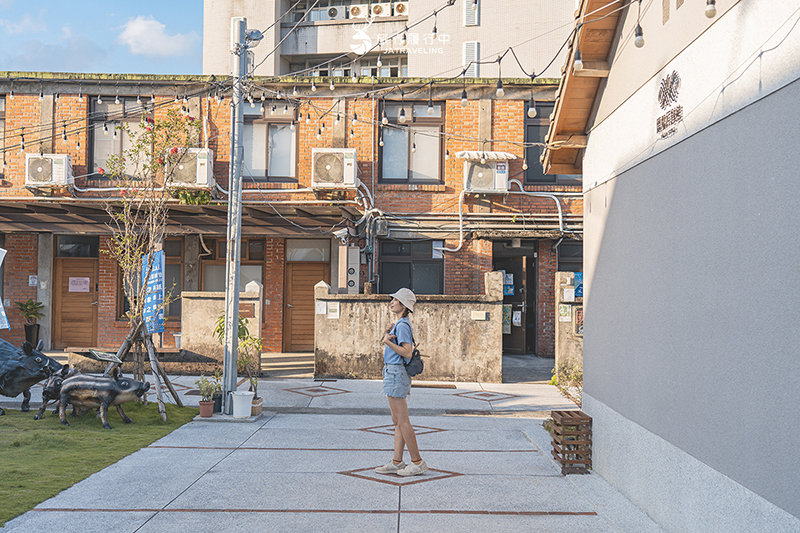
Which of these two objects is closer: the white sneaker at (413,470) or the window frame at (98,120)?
the white sneaker at (413,470)

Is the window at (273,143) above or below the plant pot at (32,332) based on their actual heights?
above

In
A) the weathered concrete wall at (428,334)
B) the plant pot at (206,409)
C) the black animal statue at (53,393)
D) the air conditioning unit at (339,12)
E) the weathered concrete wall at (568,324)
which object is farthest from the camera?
the air conditioning unit at (339,12)

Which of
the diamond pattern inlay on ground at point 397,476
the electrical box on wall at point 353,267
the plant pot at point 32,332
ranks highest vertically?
the electrical box on wall at point 353,267

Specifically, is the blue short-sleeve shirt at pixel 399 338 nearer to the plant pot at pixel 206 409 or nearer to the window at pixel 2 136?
the plant pot at pixel 206 409

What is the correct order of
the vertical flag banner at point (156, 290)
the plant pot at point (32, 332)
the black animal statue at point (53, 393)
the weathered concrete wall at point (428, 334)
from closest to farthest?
the black animal statue at point (53, 393), the vertical flag banner at point (156, 290), the weathered concrete wall at point (428, 334), the plant pot at point (32, 332)

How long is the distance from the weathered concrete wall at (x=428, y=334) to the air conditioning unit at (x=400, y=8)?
18325 mm

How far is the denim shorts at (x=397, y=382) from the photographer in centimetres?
632

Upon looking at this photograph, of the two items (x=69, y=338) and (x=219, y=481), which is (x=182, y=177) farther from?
(x=219, y=481)

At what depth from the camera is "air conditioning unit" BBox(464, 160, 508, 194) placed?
50.5ft

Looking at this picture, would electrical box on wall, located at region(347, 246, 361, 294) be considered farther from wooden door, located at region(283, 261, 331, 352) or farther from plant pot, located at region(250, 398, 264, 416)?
plant pot, located at region(250, 398, 264, 416)

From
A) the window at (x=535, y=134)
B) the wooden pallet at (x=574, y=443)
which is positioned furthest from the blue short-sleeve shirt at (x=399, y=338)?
the window at (x=535, y=134)

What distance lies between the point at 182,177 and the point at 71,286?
4642 millimetres

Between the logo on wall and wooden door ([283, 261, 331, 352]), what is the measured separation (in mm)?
12446

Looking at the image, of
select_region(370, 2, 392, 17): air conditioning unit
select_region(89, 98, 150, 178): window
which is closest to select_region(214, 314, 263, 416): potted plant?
select_region(89, 98, 150, 178): window
